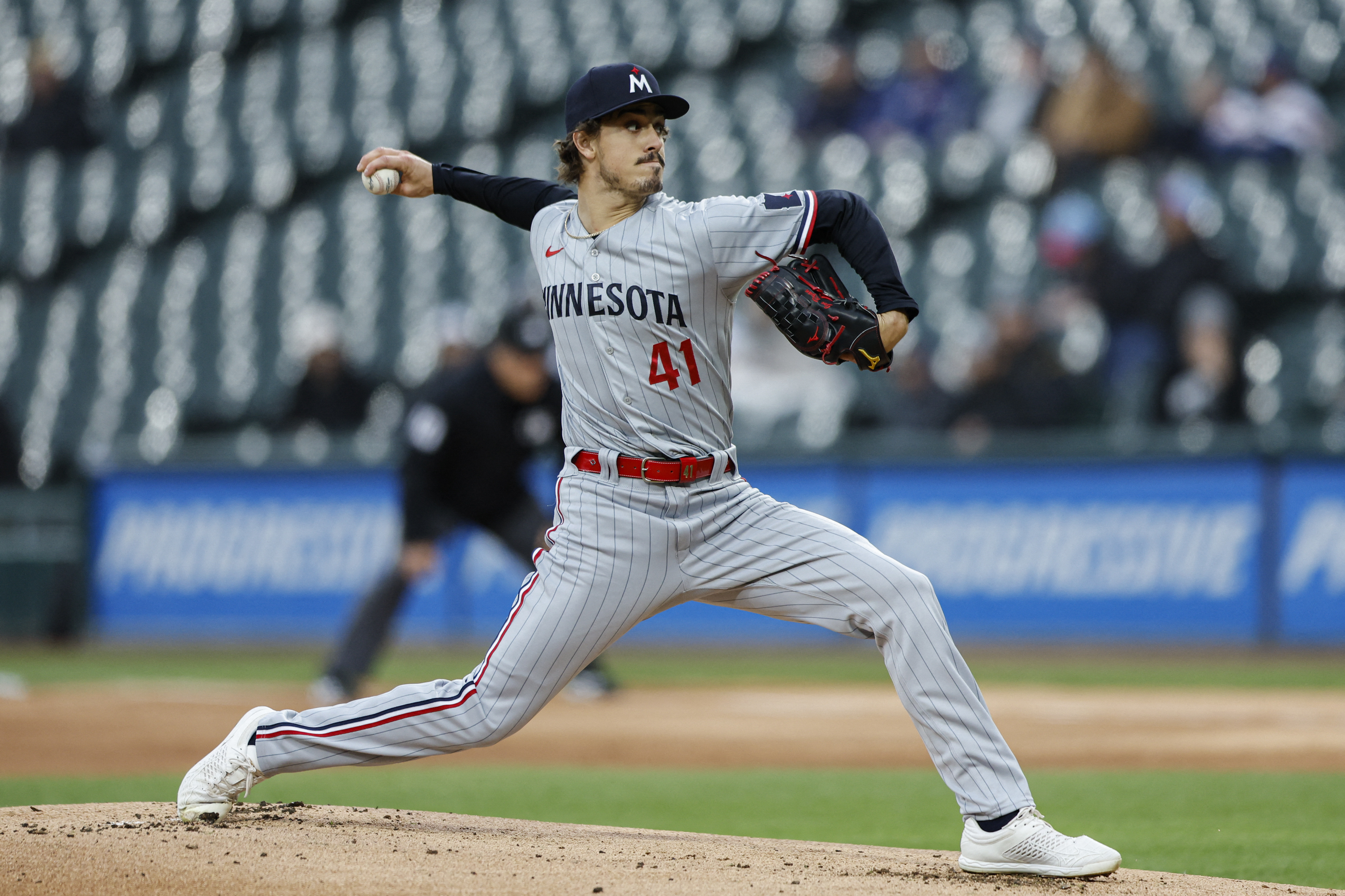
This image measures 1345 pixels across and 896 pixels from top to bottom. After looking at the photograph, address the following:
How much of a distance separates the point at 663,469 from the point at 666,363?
0.25 metres

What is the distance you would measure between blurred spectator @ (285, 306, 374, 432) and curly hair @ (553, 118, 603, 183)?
8.38 metres

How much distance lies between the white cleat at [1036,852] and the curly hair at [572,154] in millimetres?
A: 1830

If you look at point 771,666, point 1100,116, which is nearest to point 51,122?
point 771,666

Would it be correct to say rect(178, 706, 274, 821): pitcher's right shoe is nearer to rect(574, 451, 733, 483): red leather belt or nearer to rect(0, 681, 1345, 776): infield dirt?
rect(574, 451, 733, 483): red leather belt

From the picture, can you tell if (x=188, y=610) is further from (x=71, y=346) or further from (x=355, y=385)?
(x=71, y=346)

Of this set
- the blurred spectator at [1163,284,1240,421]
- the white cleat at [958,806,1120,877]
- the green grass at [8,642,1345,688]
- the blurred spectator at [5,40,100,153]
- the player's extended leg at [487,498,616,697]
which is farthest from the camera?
the blurred spectator at [5,40,100,153]

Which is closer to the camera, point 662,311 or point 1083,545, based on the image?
point 662,311

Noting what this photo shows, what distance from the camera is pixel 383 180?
4215 mm

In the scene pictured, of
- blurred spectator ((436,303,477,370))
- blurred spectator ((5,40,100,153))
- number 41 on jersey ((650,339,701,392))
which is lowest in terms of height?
number 41 on jersey ((650,339,701,392))

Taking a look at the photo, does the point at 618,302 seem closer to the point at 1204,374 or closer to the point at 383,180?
the point at 383,180

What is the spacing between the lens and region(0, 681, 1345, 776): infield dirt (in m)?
6.57

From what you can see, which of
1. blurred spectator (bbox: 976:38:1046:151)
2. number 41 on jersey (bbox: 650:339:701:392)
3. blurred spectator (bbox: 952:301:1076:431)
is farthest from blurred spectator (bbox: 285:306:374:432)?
number 41 on jersey (bbox: 650:339:701:392)

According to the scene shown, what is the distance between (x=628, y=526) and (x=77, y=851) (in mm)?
1428

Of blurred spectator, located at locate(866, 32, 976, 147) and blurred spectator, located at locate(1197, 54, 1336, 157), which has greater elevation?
blurred spectator, located at locate(866, 32, 976, 147)
